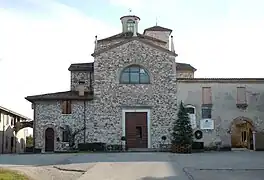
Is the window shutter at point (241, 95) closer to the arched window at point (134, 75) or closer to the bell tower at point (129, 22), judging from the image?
the arched window at point (134, 75)

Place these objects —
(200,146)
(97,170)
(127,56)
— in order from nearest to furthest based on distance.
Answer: (97,170) < (200,146) < (127,56)

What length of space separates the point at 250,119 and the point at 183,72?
10.5 metres

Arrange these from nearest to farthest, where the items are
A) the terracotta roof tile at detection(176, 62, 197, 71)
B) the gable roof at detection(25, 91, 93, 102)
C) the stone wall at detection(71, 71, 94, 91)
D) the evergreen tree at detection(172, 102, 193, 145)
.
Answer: the evergreen tree at detection(172, 102, 193, 145), the gable roof at detection(25, 91, 93, 102), the stone wall at detection(71, 71, 94, 91), the terracotta roof tile at detection(176, 62, 197, 71)

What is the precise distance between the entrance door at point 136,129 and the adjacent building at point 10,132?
45.9 ft

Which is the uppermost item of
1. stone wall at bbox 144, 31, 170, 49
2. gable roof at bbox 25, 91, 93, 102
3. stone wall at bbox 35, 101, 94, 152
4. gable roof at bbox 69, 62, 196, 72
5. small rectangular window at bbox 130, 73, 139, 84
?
stone wall at bbox 144, 31, 170, 49

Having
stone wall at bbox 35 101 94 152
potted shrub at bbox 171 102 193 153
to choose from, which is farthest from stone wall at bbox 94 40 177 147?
potted shrub at bbox 171 102 193 153

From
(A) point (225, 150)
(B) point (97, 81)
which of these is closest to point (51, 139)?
(B) point (97, 81)

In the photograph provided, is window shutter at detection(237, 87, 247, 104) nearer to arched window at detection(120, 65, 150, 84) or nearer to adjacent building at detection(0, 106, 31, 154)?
arched window at detection(120, 65, 150, 84)

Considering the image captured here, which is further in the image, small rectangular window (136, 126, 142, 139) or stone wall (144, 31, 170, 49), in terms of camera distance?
stone wall (144, 31, 170, 49)

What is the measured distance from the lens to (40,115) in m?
35.9

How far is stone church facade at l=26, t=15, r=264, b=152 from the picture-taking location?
3569 centimetres

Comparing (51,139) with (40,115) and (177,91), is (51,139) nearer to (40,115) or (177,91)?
(40,115)

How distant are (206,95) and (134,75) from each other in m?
7.08

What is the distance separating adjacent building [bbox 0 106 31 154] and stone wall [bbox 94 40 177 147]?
38.5 ft
